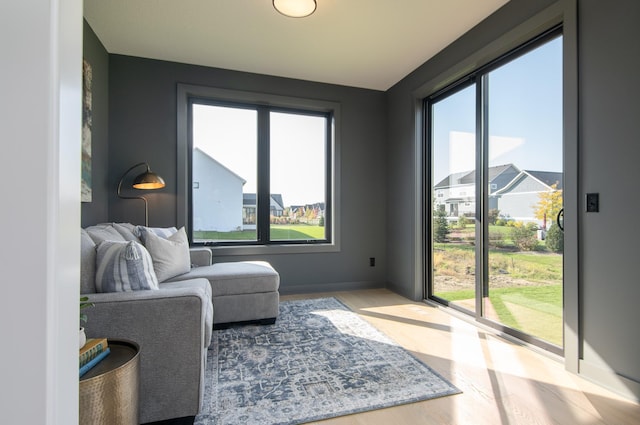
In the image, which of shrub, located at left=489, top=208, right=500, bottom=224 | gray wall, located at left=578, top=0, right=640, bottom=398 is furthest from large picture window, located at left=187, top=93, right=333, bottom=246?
gray wall, located at left=578, top=0, right=640, bottom=398

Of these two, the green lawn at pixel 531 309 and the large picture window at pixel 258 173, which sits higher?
the large picture window at pixel 258 173

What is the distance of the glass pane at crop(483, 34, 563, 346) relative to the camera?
224 centimetres

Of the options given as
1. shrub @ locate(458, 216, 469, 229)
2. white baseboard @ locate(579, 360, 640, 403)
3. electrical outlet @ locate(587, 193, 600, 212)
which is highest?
electrical outlet @ locate(587, 193, 600, 212)

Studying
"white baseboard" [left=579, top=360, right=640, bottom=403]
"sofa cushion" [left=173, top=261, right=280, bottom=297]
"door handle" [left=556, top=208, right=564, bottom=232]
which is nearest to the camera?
"white baseboard" [left=579, top=360, right=640, bottom=403]

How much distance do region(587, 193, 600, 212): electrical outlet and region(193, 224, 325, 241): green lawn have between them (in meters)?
2.75

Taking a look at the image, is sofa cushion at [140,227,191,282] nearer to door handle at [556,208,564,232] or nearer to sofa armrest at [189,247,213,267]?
sofa armrest at [189,247,213,267]

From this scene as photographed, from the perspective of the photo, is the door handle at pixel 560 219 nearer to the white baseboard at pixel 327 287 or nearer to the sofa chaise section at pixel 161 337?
the sofa chaise section at pixel 161 337

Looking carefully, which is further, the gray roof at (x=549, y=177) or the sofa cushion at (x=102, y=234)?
the gray roof at (x=549, y=177)

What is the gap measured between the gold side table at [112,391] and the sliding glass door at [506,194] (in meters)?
2.53

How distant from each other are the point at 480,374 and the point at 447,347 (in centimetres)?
40

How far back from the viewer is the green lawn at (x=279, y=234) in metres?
3.71

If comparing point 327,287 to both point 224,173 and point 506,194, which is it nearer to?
point 224,173

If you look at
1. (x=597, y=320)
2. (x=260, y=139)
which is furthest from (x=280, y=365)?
(x=260, y=139)

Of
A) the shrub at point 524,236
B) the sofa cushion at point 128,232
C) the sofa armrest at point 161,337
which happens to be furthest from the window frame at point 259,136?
the sofa armrest at point 161,337
